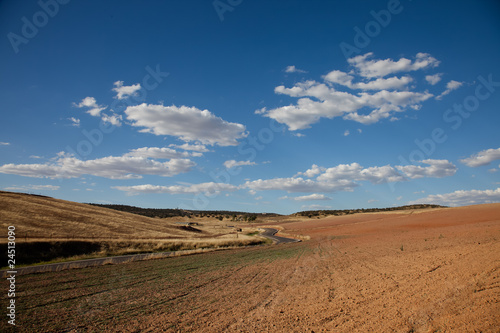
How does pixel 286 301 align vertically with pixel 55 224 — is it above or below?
below

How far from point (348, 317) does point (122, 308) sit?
8496mm

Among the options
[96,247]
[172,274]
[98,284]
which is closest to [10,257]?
[96,247]

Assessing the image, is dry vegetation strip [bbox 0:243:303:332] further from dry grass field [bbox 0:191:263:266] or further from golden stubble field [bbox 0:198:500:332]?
dry grass field [bbox 0:191:263:266]

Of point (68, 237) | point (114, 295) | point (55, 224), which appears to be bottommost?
point (68, 237)

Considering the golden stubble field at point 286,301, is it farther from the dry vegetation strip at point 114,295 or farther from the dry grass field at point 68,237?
the dry grass field at point 68,237

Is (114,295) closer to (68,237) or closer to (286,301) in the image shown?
(286,301)

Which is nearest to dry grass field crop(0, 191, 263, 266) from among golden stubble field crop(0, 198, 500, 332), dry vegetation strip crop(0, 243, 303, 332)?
dry vegetation strip crop(0, 243, 303, 332)

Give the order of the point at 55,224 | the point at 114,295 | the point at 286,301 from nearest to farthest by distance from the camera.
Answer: the point at 286,301
the point at 114,295
the point at 55,224

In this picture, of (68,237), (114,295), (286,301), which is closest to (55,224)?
(68,237)

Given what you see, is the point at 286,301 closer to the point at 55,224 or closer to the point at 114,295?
the point at 114,295

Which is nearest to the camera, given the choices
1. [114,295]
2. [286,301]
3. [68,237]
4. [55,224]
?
[286,301]

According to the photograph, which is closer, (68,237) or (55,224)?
(68,237)

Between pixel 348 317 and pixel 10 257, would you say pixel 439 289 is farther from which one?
pixel 10 257

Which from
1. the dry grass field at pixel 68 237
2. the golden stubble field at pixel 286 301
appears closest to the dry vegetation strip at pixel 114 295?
the golden stubble field at pixel 286 301
